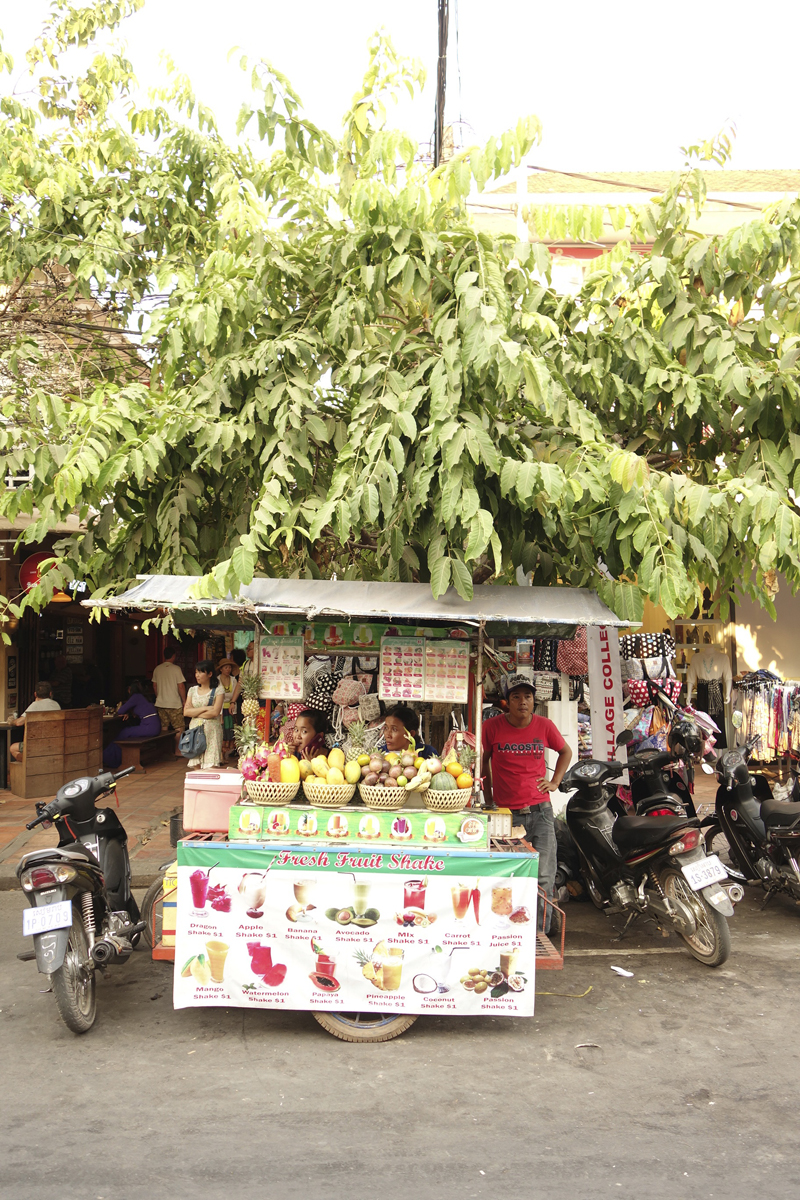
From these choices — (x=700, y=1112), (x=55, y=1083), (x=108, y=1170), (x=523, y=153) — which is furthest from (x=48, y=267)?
(x=700, y=1112)

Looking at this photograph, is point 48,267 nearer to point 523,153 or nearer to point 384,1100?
point 523,153

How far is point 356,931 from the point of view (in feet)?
15.3

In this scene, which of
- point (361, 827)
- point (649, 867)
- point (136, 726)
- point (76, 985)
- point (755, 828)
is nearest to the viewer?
point (76, 985)

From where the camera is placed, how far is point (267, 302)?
20.0 feet

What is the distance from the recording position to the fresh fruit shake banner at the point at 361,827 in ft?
16.1

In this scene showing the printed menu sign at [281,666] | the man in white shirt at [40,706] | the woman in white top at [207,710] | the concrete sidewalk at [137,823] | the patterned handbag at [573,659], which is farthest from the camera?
the man in white shirt at [40,706]

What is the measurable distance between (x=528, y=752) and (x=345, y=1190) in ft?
11.0

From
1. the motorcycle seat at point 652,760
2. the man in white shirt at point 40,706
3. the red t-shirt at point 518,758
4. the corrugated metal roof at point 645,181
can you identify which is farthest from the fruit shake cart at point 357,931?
the corrugated metal roof at point 645,181

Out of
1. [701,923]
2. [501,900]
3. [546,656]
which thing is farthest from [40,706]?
[701,923]

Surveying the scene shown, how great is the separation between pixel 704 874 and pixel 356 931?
7.23 ft

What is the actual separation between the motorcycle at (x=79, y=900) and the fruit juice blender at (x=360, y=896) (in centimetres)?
136

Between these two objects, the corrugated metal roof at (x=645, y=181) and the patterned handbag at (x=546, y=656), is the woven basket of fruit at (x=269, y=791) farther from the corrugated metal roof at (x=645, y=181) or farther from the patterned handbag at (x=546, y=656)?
the corrugated metal roof at (x=645, y=181)

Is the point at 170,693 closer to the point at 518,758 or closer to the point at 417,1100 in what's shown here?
the point at 518,758

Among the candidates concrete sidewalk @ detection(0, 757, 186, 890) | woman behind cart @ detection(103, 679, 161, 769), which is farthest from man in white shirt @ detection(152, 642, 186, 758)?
concrete sidewalk @ detection(0, 757, 186, 890)
